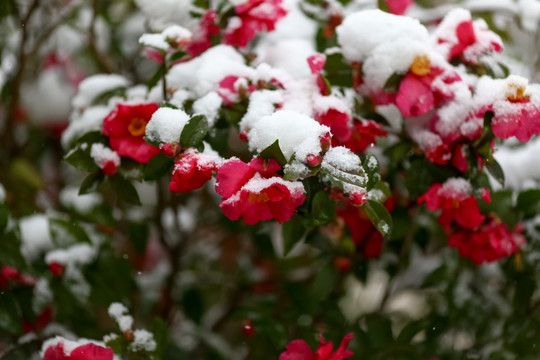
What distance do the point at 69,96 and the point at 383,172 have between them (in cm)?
104

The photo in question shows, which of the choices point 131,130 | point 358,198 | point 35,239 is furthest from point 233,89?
point 35,239

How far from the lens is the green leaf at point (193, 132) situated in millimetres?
655

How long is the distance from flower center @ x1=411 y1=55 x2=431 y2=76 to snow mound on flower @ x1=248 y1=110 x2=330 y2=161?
0.20 metres

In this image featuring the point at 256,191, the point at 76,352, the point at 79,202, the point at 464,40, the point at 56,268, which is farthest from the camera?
the point at 79,202

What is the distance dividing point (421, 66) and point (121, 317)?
54 centimetres

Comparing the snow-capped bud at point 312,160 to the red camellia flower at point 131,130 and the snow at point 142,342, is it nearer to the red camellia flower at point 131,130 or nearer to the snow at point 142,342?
the red camellia flower at point 131,130

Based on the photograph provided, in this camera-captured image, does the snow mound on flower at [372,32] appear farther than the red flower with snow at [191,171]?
Yes

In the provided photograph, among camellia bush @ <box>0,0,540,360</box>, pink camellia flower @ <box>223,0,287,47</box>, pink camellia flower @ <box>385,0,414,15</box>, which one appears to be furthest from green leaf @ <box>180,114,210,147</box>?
pink camellia flower @ <box>385,0,414,15</box>

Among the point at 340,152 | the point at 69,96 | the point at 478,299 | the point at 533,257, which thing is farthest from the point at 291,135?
the point at 69,96

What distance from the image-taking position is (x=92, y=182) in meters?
0.76

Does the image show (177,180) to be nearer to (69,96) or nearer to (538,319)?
(538,319)

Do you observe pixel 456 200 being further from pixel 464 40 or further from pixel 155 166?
pixel 155 166

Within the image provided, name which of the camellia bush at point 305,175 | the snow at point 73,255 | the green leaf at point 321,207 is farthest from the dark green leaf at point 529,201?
the snow at point 73,255

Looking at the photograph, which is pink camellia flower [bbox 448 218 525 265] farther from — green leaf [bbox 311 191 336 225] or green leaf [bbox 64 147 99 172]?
green leaf [bbox 64 147 99 172]
